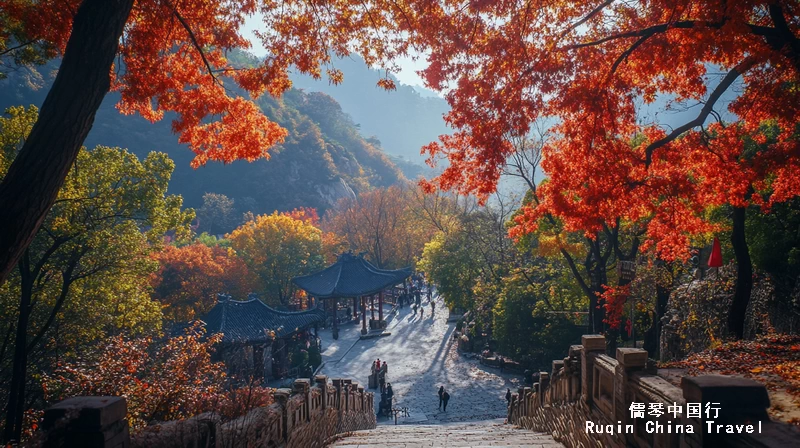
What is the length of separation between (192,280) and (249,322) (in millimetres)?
7071

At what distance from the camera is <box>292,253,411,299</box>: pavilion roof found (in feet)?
97.3

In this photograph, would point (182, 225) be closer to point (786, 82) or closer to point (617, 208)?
point (617, 208)

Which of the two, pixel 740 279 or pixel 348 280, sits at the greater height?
pixel 740 279

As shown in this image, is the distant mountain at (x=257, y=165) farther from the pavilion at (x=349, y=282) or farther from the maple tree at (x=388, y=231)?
the pavilion at (x=349, y=282)

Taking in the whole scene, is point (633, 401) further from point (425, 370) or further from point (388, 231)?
point (388, 231)

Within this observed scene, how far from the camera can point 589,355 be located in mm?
6184

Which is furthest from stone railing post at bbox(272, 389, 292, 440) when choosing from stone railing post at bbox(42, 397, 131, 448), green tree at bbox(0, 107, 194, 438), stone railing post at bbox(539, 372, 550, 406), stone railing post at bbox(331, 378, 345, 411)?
green tree at bbox(0, 107, 194, 438)

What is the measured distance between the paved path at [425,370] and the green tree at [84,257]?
9.35 metres

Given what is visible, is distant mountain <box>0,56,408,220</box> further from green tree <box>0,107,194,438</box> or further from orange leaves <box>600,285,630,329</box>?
orange leaves <box>600,285,630,329</box>

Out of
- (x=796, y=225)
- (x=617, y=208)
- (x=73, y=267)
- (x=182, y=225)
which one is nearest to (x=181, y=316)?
(x=182, y=225)

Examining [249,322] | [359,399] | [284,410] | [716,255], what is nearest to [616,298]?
[716,255]

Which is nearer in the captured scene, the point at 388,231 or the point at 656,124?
the point at 656,124

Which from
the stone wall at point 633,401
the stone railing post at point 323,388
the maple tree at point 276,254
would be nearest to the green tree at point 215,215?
the maple tree at point 276,254

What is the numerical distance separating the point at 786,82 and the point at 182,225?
46.4 ft
